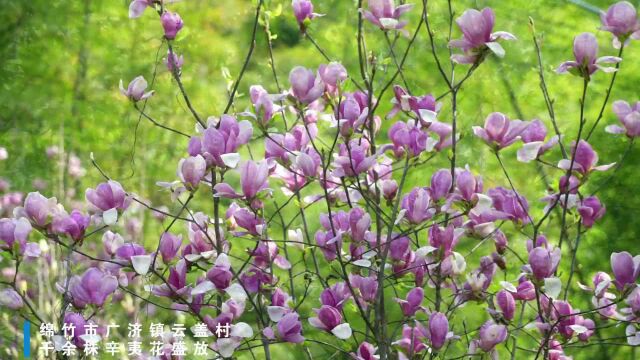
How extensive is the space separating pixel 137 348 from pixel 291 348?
1371mm

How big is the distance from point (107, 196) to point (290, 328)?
0.30 meters

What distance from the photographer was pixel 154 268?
3.86 feet

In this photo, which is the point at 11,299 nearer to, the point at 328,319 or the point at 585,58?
the point at 328,319

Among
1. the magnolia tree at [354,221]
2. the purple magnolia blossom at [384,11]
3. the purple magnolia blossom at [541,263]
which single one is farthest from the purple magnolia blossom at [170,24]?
the purple magnolia blossom at [541,263]

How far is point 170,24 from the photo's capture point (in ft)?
4.13

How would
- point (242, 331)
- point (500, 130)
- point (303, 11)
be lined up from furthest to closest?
1. point (303, 11)
2. point (500, 130)
3. point (242, 331)

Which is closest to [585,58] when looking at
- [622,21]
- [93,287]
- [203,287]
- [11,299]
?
[622,21]

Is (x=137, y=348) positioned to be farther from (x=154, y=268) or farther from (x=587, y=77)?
(x=587, y=77)

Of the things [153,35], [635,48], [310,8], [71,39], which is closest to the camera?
[310,8]

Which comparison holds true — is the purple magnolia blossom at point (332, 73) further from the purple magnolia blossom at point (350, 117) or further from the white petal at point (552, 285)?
the white petal at point (552, 285)

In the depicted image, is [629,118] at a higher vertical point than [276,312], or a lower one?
higher

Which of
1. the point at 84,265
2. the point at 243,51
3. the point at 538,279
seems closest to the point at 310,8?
the point at 538,279

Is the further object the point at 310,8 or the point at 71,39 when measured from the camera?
the point at 71,39

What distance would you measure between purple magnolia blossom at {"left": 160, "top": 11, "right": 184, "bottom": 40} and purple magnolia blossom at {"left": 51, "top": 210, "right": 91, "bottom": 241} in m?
0.30
